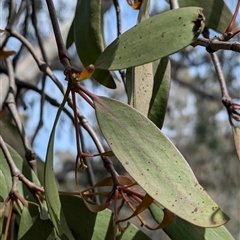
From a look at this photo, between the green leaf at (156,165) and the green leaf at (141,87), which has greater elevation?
the green leaf at (141,87)

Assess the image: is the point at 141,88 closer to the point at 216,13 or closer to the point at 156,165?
the point at 156,165

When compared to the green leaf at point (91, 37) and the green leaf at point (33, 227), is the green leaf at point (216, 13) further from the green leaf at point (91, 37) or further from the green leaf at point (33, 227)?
the green leaf at point (33, 227)

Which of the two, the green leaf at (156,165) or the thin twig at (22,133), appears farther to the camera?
the thin twig at (22,133)

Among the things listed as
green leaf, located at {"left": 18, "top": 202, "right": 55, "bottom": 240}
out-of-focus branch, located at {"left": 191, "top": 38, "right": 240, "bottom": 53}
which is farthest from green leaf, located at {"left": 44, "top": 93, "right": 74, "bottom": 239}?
out-of-focus branch, located at {"left": 191, "top": 38, "right": 240, "bottom": 53}

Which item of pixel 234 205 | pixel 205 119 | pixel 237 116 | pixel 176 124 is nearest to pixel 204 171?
pixel 205 119

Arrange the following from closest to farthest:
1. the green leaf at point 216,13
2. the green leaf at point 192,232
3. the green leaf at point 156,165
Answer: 1. the green leaf at point 156,165
2. the green leaf at point 192,232
3. the green leaf at point 216,13

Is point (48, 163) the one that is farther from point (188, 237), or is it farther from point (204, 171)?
point (204, 171)

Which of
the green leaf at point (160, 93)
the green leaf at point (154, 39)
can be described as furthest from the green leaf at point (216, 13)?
the green leaf at point (154, 39)
